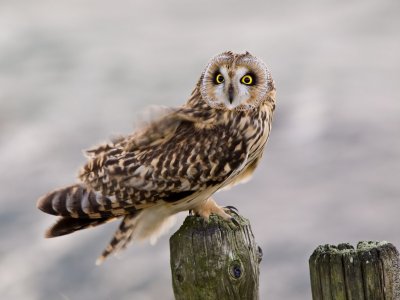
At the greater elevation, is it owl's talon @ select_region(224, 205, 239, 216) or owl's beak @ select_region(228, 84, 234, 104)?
owl's beak @ select_region(228, 84, 234, 104)

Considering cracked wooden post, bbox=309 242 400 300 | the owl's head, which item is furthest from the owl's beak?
cracked wooden post, bbox=309 242 400 300

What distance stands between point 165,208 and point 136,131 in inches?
19.6

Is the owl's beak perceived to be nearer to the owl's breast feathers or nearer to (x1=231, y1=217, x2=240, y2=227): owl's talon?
the owl's breast feathers

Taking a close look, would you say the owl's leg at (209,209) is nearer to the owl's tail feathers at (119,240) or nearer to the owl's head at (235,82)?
the owl's tail feathers at (119,240)

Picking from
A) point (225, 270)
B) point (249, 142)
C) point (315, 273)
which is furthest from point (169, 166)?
point (315, 273)

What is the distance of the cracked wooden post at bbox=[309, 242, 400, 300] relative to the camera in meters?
3.01

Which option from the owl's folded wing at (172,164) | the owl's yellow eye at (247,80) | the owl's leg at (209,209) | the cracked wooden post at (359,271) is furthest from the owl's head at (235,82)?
the cracked wooden post at (359,271)

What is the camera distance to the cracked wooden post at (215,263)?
3.34 metres

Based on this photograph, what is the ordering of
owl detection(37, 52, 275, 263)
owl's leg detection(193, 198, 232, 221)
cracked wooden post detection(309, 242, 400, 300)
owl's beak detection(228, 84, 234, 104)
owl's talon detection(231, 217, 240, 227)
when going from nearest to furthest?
cracked wooden post detection(309, 242, 400, 300) → owl's talon detection(231, 217, 240, 227) → owl's leg detection(193, 198, 232, 221) → owl's beak detection(228, 84, 234, 104) → owl detection(37, 52, 275, 263)

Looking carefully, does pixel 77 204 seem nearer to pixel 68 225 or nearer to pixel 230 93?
pixel 68 225

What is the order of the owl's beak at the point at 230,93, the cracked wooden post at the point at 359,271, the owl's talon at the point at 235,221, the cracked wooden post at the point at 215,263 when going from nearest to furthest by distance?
the cracked wooden post at the point at 359,271 → the cracked wooden post at the point at 215,263 → the owl's talon at the point at 235,221 → the owl's beak at the point at 230,93

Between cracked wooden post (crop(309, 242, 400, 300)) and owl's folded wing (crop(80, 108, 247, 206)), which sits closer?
cracked wooden post (crop(309, 242, 400, 300))

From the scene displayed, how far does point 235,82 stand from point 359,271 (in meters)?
1.54

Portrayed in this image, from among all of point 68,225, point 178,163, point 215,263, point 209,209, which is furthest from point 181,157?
point 215,263
